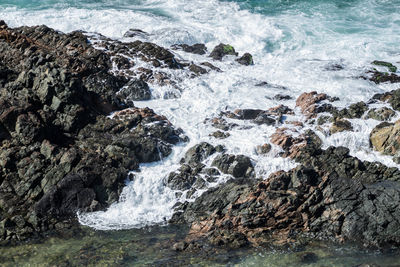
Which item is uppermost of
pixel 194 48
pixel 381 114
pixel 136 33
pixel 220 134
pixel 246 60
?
pixel 136 33

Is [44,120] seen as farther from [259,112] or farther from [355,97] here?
[355,97]

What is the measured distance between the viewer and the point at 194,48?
31.3 metres

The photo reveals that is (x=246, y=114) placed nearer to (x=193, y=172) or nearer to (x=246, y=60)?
(x=193, y=172)

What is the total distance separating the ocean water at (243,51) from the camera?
61.7 feet

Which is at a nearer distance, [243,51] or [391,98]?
[391,98]

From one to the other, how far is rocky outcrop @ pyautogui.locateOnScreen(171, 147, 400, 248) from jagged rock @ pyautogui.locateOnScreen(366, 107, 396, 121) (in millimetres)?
4061

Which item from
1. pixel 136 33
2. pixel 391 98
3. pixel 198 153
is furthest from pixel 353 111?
pixel 136 33

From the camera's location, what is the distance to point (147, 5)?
4159 centimetres

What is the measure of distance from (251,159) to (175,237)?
5.79m

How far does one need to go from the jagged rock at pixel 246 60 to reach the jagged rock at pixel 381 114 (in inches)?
414

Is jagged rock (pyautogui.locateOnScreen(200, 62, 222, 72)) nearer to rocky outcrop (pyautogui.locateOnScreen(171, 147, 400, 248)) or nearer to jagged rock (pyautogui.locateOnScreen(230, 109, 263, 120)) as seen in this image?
jagged rock (pyautogui.locateOnScreen(230, 109, 263, 120))

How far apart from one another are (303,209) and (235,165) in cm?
417

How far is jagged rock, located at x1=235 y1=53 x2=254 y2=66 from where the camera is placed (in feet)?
96.2

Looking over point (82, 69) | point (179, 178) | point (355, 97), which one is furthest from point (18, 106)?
point (355, 97)
